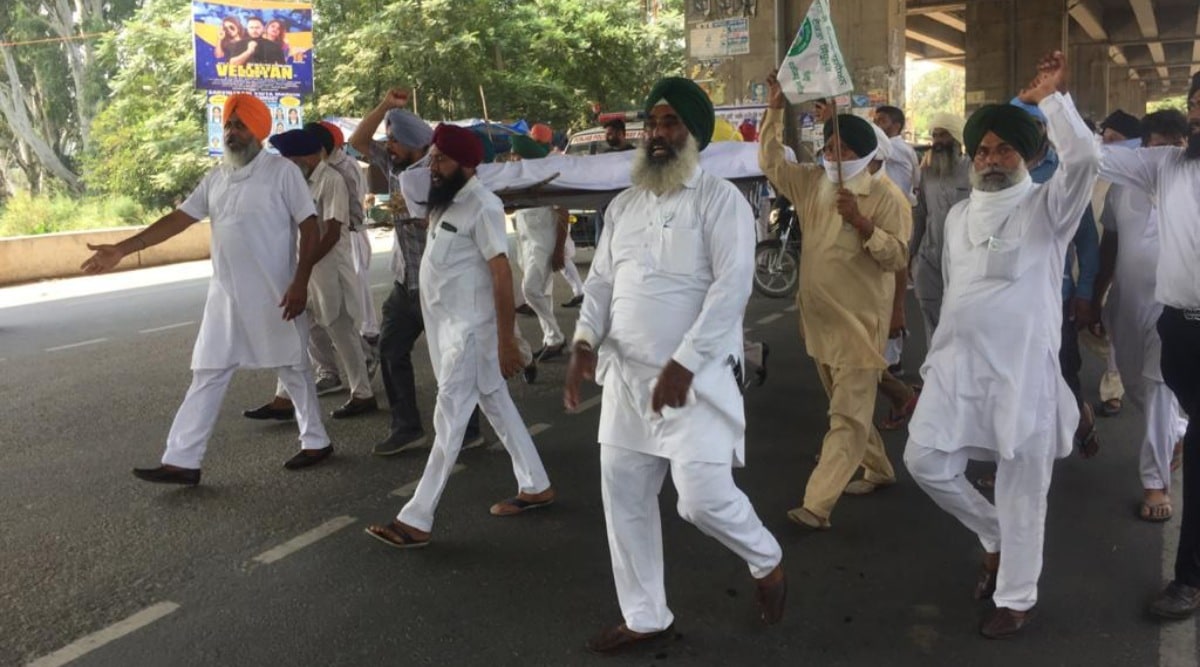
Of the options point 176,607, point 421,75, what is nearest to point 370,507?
point 176,607

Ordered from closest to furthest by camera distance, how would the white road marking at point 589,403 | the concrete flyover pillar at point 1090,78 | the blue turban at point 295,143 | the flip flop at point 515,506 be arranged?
the flip flop at point 515,506 < the blue turban at point 295,143 < the white road marking at point 589,403 < the concrete flyover pillar at point 1090,78

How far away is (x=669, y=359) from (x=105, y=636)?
7.41 feet

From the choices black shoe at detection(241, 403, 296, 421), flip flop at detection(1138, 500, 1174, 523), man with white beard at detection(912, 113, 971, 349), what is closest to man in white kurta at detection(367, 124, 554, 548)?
black shoe at detection(241, 403, 296, 421)

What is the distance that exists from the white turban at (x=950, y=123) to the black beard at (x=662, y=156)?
3.94 m

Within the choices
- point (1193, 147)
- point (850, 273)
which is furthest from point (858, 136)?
point (1193, 147)

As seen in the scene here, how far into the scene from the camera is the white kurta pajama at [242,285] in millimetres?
5074

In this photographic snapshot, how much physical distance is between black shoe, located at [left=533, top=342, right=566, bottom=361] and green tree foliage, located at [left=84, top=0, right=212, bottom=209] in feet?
63.8

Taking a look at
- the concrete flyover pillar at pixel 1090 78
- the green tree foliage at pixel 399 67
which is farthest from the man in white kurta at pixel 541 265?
the concrete flyover pillar at pixel 1090 78

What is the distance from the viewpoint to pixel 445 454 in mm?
4199

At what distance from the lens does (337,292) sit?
21.5ft

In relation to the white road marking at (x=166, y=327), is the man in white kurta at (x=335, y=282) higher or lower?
higher

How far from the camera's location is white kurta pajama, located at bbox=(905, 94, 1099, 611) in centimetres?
337

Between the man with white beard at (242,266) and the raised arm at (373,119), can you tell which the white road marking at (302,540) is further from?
the raised arm at (373,119)

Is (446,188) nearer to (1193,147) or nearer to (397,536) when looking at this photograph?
(397,536)
